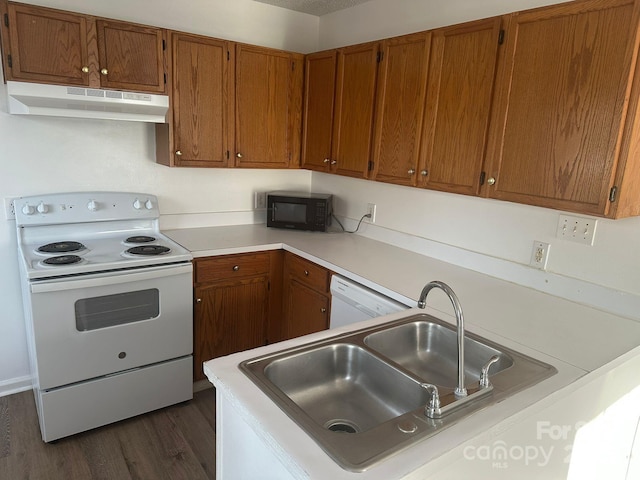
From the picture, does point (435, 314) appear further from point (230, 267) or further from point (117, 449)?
point (117, 449)

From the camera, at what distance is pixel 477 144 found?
1924mm

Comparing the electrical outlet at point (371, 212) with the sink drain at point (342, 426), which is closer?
the sink drain at point (342, 426)

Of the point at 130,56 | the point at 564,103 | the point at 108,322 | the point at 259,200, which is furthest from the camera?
the point at 259,200

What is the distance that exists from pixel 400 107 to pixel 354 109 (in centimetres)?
39

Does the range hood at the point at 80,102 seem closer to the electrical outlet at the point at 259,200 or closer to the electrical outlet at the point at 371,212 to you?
the electrical outlet at the point at 259,200

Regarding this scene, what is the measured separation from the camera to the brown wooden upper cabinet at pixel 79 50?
6.97ft

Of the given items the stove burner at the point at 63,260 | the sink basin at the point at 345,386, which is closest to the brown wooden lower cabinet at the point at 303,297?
the sink basin at the point at 345,386

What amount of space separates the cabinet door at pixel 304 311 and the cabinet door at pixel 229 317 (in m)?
0.16

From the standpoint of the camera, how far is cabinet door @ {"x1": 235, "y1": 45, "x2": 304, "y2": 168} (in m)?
2.80

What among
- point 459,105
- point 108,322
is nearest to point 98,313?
point 108,322

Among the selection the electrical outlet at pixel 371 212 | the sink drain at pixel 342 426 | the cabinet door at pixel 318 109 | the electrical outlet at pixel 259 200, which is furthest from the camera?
the electrical outlet at pixel 259 200

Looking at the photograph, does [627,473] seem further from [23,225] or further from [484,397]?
[23,225]

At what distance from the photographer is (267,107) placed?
2.91 meters

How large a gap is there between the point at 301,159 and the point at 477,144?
144 cm
